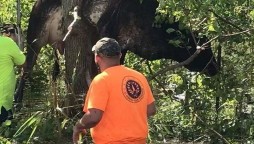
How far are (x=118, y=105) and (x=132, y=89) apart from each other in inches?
6.3

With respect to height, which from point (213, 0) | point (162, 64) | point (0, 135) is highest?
point (213, 0)

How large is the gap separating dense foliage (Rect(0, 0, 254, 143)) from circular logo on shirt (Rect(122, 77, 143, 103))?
6.69 ft

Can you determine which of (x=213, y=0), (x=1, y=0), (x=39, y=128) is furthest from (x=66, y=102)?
(x=1, y=0)

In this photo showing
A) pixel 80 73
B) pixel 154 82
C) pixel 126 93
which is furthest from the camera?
pixel 154 82

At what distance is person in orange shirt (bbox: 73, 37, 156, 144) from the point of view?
413 cm

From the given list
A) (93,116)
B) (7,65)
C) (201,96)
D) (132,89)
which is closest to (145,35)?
(201,96)

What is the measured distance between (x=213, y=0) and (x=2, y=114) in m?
2.63

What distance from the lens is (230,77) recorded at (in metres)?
7.57

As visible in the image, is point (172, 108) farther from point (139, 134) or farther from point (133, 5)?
point (139, 134)

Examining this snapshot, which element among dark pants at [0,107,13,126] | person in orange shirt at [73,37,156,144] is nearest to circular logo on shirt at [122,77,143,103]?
person in orange shirt at [73,37,156,144]

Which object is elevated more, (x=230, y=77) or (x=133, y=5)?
(x=133, y=5)

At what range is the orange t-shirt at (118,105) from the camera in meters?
4.13

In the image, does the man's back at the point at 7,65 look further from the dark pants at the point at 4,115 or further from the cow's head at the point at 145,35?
the cow's head at the point at 145,35

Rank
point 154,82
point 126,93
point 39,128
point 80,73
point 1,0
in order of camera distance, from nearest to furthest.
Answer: point 126,93, point 39,128, point 80,73, point 154,82, point 1,0
